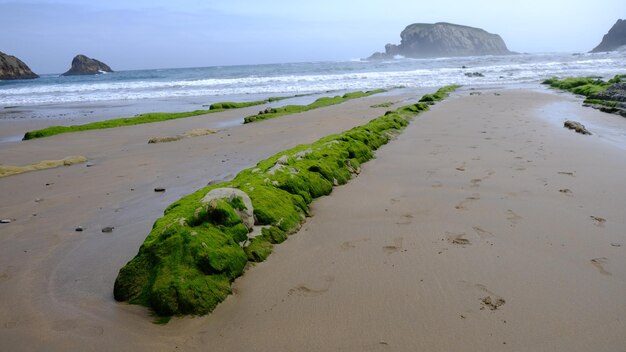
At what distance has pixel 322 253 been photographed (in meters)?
4.12

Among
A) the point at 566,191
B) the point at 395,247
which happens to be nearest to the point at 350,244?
the point at 395,247

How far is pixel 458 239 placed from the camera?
425 centimetres

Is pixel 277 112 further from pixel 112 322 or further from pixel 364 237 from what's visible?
pixel 112 322

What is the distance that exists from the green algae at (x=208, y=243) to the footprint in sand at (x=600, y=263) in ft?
9.18

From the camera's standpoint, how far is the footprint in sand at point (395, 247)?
4079mm

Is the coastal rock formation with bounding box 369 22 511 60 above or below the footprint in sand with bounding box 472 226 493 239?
above

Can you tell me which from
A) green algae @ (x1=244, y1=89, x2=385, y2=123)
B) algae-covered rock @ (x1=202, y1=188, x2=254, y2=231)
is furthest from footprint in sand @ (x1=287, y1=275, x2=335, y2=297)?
green algae @ (x1=244, y1=89, x2=385, y2=123)

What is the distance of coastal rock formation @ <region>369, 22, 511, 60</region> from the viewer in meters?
150

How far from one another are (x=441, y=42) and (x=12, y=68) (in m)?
126

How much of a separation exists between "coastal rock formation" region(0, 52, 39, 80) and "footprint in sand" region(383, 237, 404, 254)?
296 ft

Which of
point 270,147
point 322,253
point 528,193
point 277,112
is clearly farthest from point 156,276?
point 277,112

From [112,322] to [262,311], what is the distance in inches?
42.4

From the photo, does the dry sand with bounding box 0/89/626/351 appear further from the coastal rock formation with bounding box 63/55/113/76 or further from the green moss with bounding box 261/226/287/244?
the coastal rock formation with bounding box 63/55/113/76

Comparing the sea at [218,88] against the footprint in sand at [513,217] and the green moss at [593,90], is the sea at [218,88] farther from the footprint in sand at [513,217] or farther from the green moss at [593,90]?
the footprint in sand at [513,217]
